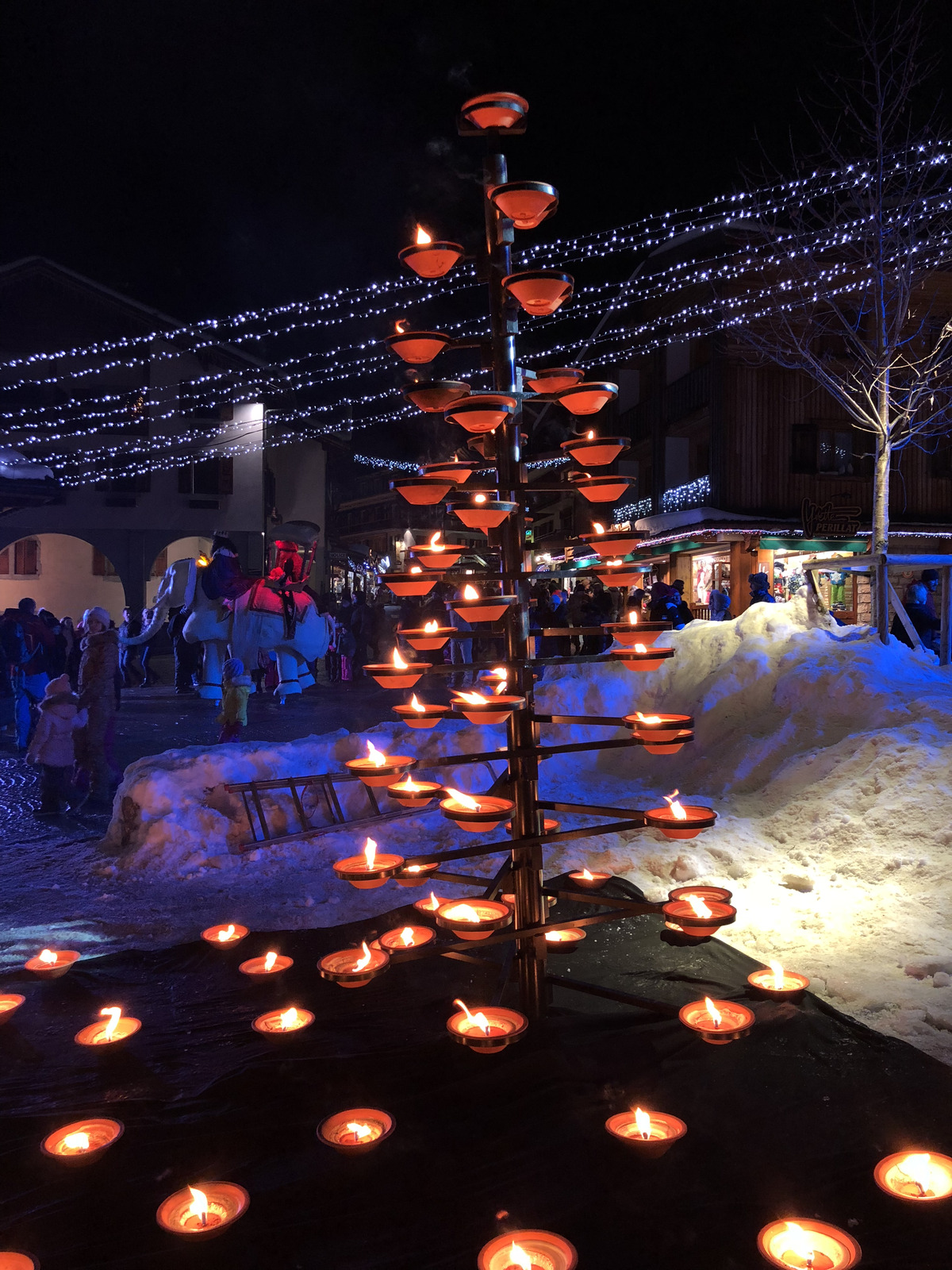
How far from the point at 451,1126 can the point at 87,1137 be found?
54.1 inches

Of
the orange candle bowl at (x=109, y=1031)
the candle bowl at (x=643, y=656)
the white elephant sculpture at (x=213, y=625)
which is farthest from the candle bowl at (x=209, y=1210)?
the white elephant sculpture at (x=213, y=625)

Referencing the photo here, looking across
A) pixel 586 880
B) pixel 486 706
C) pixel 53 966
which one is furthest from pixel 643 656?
pixel 53 966

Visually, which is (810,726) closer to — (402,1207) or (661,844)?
(661,844)

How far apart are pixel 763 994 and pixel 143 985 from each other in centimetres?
327

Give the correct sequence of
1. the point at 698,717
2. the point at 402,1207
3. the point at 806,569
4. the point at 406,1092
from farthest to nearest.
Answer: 1. the point at 806,569
2. the point at 698,717
3. the point at 406,1092
4. the point at 402,1207

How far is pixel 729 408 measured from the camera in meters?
22.2

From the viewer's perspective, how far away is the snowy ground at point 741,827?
4910mm

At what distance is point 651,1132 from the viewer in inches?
117

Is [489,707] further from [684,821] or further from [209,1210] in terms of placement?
[209,1210]

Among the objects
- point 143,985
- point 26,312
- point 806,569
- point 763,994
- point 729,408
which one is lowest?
point 143,985

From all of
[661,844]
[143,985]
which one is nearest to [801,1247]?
[143,985]

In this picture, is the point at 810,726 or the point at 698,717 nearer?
the point at 810,726

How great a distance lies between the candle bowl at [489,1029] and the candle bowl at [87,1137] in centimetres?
134

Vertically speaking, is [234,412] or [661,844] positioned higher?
[234,412]
